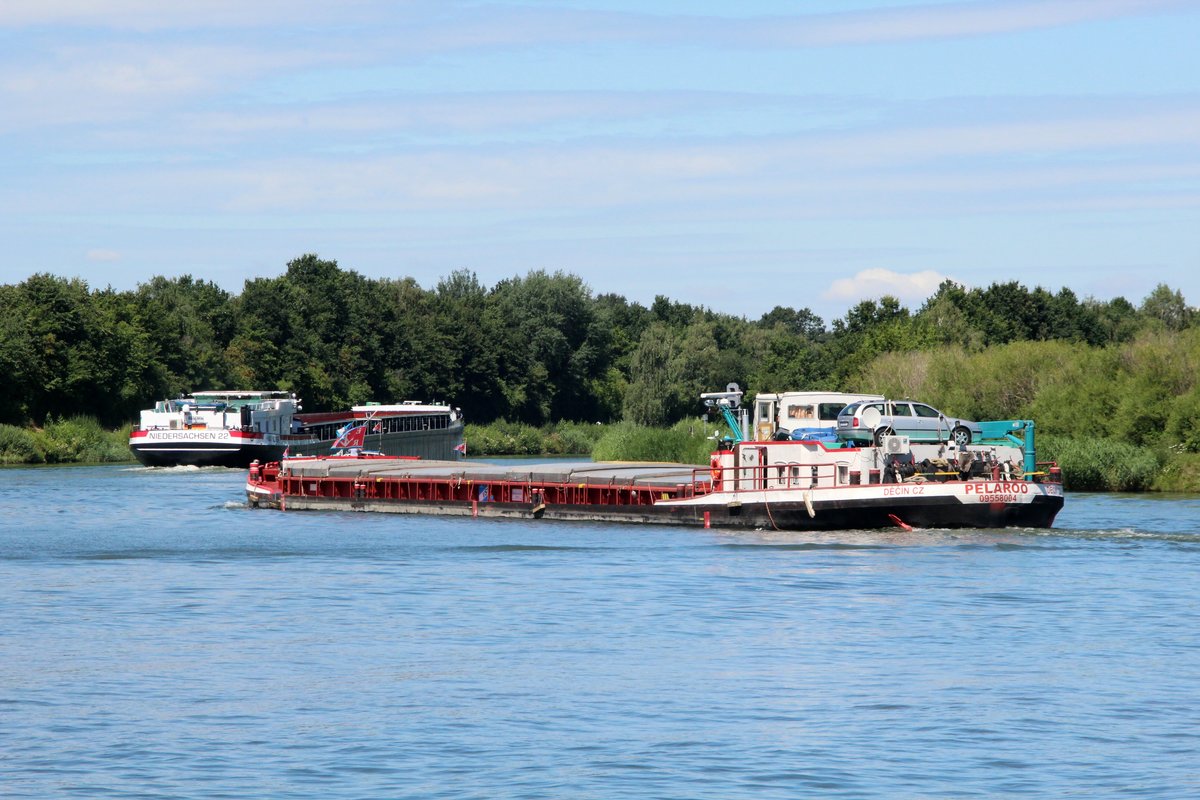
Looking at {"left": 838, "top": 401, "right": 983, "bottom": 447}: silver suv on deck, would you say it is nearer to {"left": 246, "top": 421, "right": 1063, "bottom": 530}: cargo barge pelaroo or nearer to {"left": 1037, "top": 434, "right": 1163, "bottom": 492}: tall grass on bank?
{"left": 246, "top": 421, "right": 1063, "bottom": 530}: cargo barge pelaroo

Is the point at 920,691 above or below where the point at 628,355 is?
below

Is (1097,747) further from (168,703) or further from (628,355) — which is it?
(628,355)

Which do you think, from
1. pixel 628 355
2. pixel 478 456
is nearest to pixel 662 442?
pixel 478 456

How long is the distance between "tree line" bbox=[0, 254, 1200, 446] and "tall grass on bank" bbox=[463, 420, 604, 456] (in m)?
7.16

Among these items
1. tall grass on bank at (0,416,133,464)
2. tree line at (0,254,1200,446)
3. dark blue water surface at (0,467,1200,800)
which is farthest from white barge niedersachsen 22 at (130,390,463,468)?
dark blue water surface at (0,467,1200,800)

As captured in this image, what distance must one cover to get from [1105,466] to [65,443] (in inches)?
2590

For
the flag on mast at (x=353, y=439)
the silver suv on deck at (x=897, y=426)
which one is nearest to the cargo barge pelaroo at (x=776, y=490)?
the silver suv on deck at (x=897, y=426)

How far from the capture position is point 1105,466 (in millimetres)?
65812

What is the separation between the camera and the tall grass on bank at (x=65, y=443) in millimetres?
98688

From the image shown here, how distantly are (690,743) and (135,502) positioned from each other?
46.4m

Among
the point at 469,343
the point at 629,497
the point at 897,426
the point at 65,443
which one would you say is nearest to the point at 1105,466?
the point at 897,426

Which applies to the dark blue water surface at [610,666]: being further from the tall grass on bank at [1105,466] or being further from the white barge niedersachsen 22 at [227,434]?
the white barge niedersachsen 22 at [227,434]

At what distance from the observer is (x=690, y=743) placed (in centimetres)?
2127

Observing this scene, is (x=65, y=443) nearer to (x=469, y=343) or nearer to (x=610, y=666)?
(x=469, y=343)
